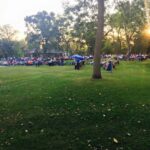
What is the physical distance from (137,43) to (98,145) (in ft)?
297

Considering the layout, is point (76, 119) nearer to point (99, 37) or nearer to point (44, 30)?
point (99, 37)

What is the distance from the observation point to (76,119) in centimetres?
1269

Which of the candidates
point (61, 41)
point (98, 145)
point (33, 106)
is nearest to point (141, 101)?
point (33, 106)

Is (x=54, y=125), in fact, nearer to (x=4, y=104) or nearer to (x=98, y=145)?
(x=98, y=145)

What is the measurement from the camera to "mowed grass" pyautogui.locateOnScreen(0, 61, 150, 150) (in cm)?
1025

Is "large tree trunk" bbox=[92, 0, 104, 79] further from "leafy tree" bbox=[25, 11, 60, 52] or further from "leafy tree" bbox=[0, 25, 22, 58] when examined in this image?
"leafy tree" bbox=[0, 25, 22, 58]

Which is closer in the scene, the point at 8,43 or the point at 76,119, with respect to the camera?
the point at 76,119

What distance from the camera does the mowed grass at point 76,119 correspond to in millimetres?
10250

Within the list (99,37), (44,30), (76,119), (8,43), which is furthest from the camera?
(8,43)

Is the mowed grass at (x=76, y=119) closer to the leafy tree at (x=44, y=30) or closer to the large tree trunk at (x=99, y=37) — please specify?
the large tree trunk at (x=99, y=37)

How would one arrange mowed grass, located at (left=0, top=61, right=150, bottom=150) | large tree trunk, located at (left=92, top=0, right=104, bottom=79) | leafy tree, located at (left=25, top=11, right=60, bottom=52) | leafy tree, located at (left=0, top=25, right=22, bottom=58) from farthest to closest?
leafy tree, located at (left=0, top=25, right=22, bottom=58) < leafy tree, located at (left=25, top=11, right=60, bottom=52) < large tree trunk, located at (left=92, top=0, right=104, bottom=79) < mowed grass, located at (left=0, top=61, right=150, bottom=150)

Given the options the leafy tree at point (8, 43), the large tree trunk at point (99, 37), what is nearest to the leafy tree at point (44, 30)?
the leafy tree at point (8, 43)

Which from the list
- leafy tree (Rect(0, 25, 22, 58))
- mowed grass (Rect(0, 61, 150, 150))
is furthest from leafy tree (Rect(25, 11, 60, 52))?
mowed grass (Rect(0, 61, 150, 150))

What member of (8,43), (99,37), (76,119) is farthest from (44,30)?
(76,119)
